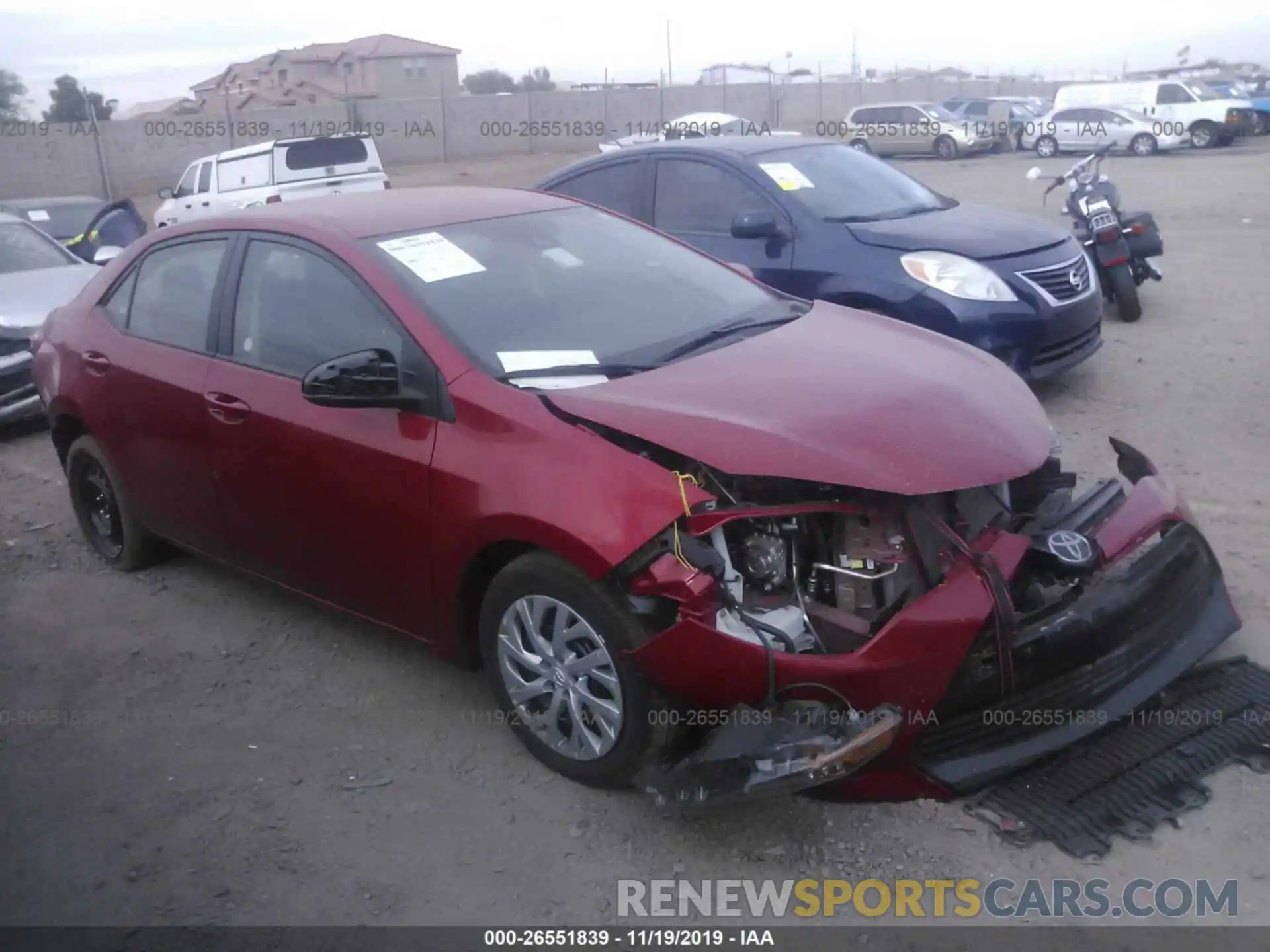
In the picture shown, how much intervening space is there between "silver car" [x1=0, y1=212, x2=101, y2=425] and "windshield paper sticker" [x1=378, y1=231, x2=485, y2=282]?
5018 millimetres

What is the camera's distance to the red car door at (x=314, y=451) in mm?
3830

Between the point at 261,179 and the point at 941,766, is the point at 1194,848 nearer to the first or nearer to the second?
the point at 941,766

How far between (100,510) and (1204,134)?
98.3ft

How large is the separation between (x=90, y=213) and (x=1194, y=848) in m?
14.1

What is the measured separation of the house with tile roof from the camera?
59.3 meters

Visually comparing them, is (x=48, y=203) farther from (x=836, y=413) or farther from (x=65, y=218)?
(x=836, y=413)

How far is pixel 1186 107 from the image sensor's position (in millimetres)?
29203

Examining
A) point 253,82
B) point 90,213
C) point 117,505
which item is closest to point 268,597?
point 117,505

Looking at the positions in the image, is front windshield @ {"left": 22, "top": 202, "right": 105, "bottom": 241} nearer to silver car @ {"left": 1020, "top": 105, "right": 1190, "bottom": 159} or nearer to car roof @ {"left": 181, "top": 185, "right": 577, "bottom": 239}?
car roof @ {"left": 181, "top": 185, "right": 577, "bottom": 239}

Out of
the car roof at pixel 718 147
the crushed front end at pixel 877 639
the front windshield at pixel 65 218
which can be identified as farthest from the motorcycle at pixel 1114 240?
the front windshield at pixel 65 218

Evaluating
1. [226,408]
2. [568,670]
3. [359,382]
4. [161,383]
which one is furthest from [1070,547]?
[161,383]

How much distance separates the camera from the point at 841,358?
12.7 ft

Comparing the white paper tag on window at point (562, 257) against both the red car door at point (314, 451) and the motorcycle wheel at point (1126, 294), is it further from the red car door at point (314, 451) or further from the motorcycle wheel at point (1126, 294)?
the motorcycle wheel at point (1126, 294)

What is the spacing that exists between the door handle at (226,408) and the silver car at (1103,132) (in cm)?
2835
